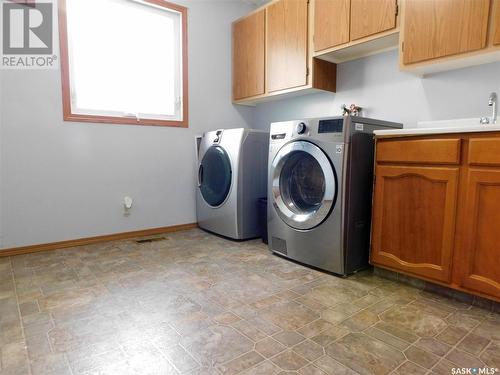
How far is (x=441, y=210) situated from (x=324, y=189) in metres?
0.63

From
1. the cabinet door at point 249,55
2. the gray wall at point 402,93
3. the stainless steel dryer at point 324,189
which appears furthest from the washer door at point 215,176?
the gray wall at point 402,93

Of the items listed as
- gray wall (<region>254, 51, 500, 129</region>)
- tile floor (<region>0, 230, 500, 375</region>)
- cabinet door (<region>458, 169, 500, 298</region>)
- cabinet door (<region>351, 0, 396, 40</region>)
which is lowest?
tile floor (<region>0, 230, 500, 375</region>)

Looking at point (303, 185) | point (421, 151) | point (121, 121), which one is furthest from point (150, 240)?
point (421, 151)

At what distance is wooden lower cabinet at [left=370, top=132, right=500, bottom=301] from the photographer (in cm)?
137

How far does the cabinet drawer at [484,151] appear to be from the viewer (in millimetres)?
1324

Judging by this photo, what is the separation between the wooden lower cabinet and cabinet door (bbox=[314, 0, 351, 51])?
3.08ft

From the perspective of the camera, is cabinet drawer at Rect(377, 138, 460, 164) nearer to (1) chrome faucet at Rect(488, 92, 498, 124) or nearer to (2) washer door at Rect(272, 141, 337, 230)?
(2) washer door at Rect(272, 141, 337, 230)

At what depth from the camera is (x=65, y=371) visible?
1.04 metres

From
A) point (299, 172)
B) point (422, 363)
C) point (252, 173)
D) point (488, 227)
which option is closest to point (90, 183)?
point (252, 173)

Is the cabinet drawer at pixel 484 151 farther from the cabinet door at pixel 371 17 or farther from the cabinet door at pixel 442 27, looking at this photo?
the cabinet door at pixel 371 17

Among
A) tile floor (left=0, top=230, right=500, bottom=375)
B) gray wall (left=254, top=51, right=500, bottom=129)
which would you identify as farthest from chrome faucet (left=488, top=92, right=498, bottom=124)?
tile floor (left=0, top=230, right=500, bottom=375)

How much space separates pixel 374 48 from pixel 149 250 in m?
2.26

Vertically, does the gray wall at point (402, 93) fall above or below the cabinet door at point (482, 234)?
above

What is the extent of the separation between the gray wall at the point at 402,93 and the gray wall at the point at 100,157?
99 cm
